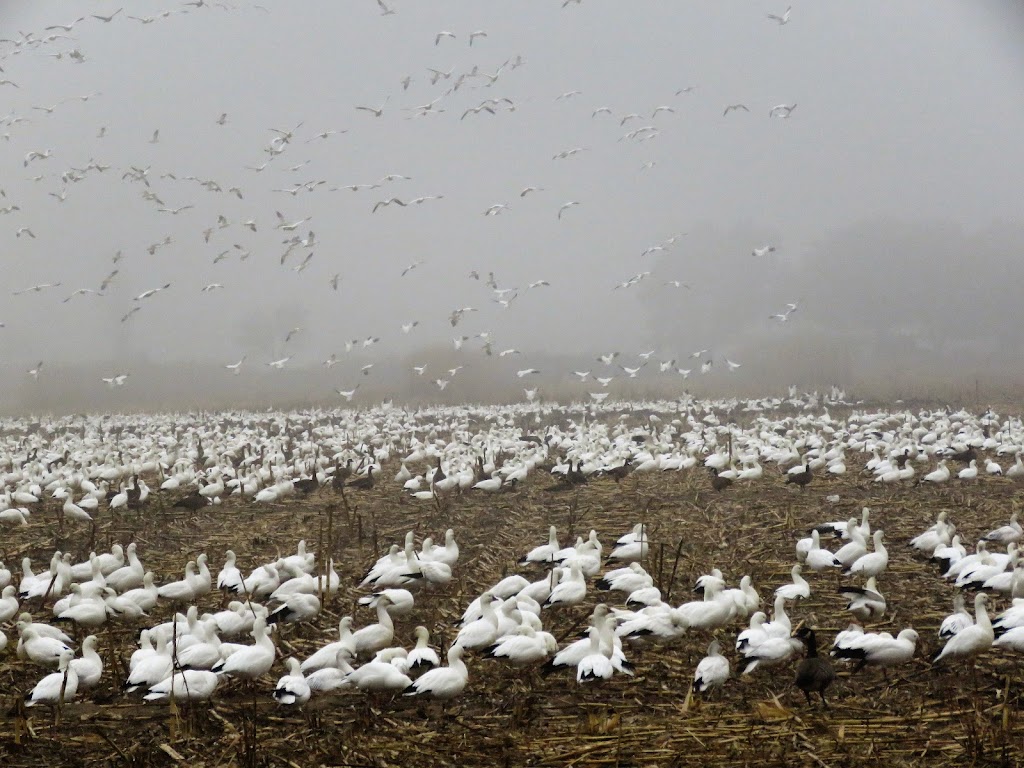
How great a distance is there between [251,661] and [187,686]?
1.63ft

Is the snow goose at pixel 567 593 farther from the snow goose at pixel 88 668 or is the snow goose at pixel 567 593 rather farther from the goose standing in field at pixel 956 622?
the snow goose at pixel 88 668

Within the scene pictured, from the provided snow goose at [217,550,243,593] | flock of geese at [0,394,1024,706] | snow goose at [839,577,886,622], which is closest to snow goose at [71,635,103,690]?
flock of geese at [0,394,1024,706]

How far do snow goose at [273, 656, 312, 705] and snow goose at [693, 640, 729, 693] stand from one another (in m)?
2.41

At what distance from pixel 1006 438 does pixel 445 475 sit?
10462 mm

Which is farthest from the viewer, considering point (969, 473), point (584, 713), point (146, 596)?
point (969, 473)

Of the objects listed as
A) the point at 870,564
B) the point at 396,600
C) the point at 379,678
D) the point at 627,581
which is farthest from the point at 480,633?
the point at 870,564

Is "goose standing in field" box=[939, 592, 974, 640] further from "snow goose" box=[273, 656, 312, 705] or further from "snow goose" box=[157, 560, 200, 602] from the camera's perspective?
"snow goose" box=[157, 560, 200, 602]

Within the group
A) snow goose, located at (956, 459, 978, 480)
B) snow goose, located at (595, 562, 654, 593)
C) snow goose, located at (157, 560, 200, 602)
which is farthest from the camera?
snow goose, located at (956, 459, 978, 480)

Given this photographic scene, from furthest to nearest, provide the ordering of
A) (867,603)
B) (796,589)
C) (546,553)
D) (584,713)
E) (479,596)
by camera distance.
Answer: (546,553)
(479,596)
(796,589)
(867,603)
(584,713)

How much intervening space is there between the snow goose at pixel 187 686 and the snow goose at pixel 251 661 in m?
0.17

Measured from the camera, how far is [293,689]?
17.9 ft

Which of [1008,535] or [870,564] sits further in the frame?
[1008,535]

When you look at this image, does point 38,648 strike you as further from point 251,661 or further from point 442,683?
point 442,683

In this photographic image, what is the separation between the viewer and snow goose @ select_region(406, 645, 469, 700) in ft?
18.0
